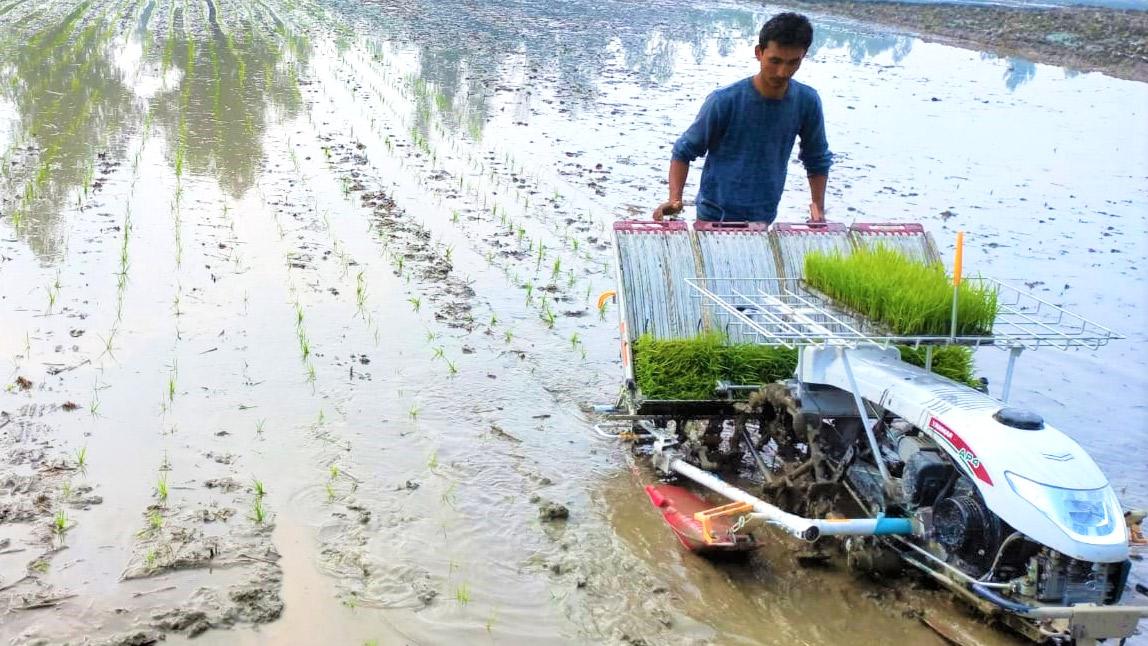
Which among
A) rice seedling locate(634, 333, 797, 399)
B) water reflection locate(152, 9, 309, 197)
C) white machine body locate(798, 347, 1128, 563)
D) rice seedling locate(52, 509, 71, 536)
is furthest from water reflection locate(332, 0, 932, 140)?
white machine body locate(798, 347, 1128, 563)

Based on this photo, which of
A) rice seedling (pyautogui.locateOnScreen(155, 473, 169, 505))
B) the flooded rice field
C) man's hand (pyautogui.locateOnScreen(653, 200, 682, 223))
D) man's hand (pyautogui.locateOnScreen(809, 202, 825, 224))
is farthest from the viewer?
man's hand (pyautogui.locateOnScreen(809, 202, 825, 224))

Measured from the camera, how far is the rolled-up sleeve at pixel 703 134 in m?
4.75

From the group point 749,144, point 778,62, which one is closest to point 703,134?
point 749,144

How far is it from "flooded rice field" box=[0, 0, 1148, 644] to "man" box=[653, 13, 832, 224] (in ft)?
3.98

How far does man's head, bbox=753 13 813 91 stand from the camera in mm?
4410

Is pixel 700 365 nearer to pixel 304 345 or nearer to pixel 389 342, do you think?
pixel 389 342

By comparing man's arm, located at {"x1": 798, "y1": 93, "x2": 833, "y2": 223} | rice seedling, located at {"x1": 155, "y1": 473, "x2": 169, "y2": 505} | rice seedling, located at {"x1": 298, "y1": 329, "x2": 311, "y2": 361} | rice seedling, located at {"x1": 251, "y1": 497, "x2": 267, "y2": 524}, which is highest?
man's arm, located at {"x1": 798, "y1": 93, "x2": 833, "y2": 223}

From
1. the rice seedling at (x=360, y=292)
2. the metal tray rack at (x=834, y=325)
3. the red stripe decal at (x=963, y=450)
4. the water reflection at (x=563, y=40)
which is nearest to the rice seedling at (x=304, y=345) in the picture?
the rice seedling at (x=360, y=292)

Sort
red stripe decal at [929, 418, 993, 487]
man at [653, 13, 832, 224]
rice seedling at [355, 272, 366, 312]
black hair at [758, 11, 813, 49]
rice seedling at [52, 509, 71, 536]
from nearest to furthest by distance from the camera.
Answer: red stripe decal at [929, 418, 993, 487] → rice seedling at [52, 509, 71, 536] → black hair at [758, 11, 813, 49] → man at [653, 13, 832, 224] → rice seedling at [355, 272, 366, 312]

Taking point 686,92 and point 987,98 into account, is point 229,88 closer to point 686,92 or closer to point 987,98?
point 686,92

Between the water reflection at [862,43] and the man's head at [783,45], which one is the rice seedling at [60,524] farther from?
Result: the water reflection at [862,43]

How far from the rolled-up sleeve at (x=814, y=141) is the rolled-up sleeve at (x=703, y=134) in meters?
0.41

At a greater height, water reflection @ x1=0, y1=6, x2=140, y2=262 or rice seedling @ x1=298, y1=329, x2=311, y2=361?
water reflection @ x1=0, y1=6, x2=140, y2=262

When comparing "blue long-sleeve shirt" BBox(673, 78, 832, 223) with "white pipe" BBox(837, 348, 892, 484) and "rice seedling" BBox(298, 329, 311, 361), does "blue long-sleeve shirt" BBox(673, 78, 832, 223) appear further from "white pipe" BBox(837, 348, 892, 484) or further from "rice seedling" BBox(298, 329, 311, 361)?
"rice seedling" BBox(298, 329, 311, 361)
